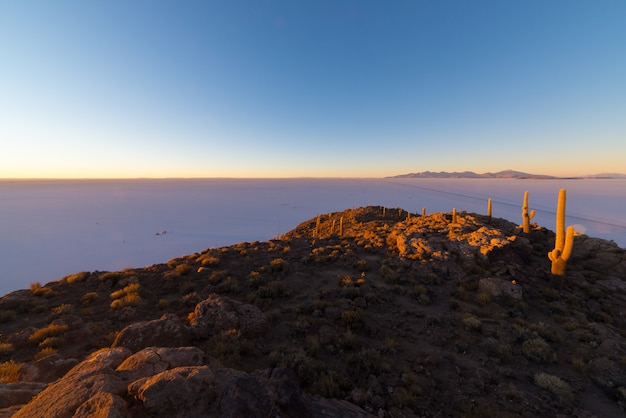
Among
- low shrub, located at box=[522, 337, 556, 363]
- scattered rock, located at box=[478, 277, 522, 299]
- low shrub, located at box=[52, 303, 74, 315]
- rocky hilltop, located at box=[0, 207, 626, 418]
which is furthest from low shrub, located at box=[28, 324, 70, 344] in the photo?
scattered rock, located at box=[478, 277, 522, 299]

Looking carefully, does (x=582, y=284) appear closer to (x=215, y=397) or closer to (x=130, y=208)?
(x=215, y=397)

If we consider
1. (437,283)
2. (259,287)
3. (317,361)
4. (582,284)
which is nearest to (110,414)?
(317,361)

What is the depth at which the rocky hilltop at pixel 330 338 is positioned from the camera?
354 cm

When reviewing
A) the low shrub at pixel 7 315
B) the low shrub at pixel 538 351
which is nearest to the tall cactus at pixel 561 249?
the low shrub at pixel 538 351

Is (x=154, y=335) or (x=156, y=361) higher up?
(x=156, y=361)

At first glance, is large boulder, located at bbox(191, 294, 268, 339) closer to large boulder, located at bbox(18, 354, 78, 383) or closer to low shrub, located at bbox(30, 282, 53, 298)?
large boulder, located at bbox(18, 354, 78, 383)

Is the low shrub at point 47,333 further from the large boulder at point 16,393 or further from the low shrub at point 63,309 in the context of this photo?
the large boulder at point 16,393

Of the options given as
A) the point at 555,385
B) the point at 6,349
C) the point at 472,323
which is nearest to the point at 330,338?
the point at 472,323

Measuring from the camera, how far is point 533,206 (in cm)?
7644

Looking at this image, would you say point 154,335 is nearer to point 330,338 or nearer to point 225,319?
point 225,319

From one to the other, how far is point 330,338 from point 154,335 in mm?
4704

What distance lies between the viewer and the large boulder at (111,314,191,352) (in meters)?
5.93

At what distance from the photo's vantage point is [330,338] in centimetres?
737

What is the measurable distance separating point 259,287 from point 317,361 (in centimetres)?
525
